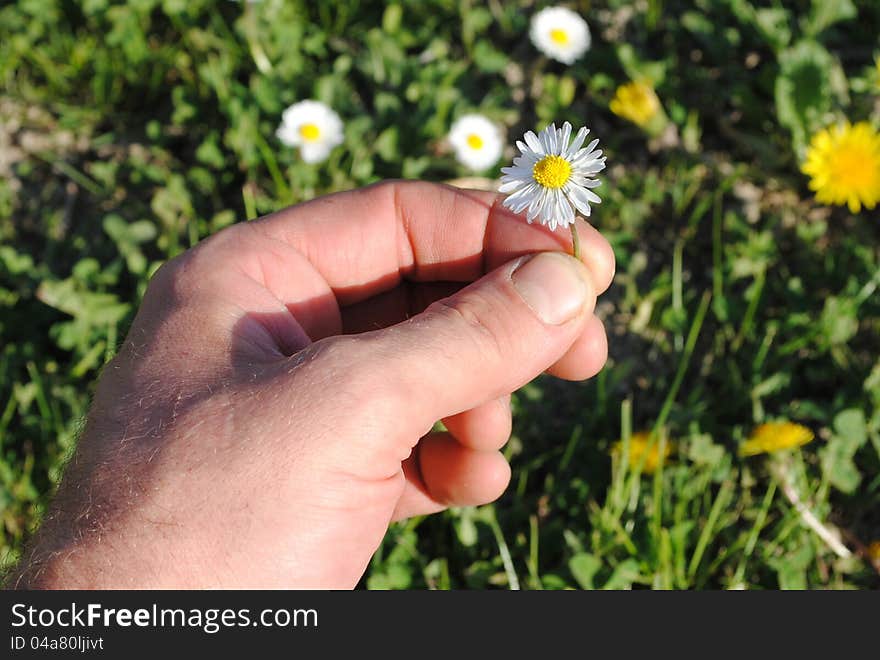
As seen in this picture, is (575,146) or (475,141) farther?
(475,141)

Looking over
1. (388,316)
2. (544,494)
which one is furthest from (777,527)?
(388,316)

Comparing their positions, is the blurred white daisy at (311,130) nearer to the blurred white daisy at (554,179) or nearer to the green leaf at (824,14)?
the blurred white daisy at (554,179)

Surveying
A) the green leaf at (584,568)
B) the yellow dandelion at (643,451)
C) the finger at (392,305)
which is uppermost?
the finger at (392,305)

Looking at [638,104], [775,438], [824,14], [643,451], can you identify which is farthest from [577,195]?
[824,14]

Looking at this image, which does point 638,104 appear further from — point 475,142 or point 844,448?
point 844,448

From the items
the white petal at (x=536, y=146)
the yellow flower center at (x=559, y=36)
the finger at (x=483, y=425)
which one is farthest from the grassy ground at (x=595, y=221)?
the white petal at (x=536, y=146)
